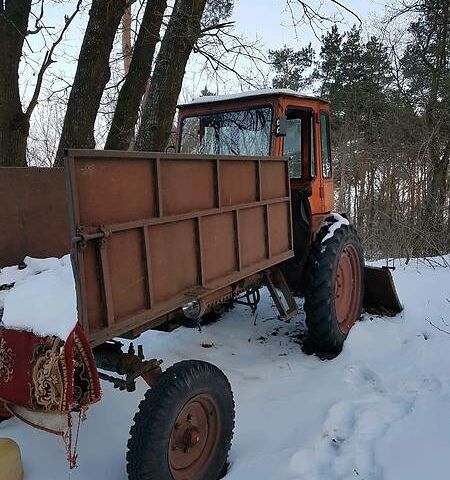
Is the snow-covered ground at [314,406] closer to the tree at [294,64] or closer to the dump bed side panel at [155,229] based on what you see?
the dump bed side panel at [155,229]

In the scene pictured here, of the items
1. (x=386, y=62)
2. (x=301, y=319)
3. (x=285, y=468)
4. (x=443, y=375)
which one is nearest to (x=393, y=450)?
(x=285, y=468)

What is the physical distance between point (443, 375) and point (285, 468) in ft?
5.53

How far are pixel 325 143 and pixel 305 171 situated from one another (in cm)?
40

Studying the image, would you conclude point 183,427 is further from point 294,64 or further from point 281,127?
point 294,64

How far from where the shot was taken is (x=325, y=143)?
15.2 ft

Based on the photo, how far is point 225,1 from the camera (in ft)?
36.8

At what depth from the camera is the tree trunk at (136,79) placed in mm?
6949

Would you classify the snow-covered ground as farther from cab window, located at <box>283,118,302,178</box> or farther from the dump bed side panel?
cab window, located at <box>283,118,302,178</box>

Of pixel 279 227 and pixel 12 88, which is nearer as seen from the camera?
pixel 279 227

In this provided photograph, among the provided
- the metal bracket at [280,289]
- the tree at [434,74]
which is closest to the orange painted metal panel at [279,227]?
the metal bracket at [280,289]

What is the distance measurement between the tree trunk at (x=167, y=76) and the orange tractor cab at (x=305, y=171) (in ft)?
5.69

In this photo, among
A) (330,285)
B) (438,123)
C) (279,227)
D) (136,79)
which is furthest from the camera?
(438,123)

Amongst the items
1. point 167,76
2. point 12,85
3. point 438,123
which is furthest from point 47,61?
point 438,123

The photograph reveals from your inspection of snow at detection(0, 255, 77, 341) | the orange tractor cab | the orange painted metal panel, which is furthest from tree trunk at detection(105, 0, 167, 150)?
snow at detection(0, 255, 77, 341)
